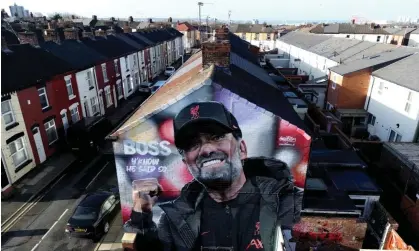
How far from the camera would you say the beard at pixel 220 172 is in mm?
11109

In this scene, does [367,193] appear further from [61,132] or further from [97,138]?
[61,132]

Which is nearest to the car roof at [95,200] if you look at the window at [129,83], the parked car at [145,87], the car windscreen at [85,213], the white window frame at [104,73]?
the car windscreen at [85,213]

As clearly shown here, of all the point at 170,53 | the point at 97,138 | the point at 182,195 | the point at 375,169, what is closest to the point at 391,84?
the point at 375,169

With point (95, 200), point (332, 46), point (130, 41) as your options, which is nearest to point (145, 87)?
point (130, 41)

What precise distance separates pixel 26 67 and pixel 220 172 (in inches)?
772

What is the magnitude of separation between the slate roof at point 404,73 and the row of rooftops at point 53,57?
95.7 feet

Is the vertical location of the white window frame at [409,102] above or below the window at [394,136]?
above

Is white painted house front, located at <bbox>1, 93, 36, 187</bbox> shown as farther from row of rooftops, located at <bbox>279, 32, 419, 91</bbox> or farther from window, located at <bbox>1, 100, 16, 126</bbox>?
row of rooftops, located at <bbox>279, 32, 419, 91</bbox>

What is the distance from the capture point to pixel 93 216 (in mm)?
14812

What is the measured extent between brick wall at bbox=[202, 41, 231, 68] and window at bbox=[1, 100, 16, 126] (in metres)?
14.4

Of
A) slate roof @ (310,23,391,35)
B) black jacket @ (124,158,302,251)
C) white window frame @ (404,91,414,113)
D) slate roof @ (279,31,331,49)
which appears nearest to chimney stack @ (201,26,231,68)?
black jacket @ (124,158,302,251)

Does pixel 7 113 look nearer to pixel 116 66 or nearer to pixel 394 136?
pixel 116 66

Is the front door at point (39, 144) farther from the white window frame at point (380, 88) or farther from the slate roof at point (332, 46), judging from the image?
the slate roof at point (332, 46)

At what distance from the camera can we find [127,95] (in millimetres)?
39594
